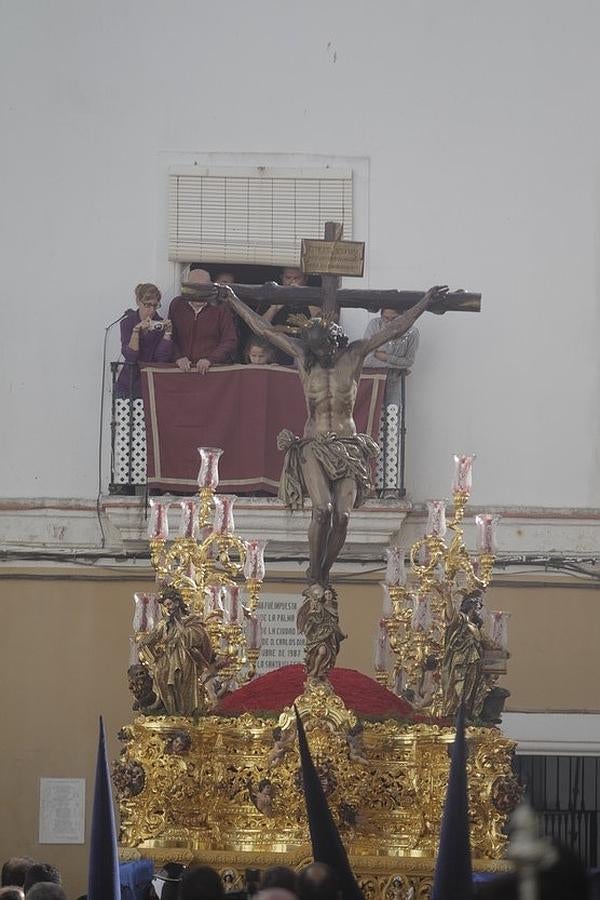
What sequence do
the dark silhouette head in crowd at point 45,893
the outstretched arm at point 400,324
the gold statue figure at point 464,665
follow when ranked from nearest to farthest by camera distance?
the dark silhouette head in crowd at point 45,893 < the gold statue figure at point 464,665 < the outstretched arm at point 400,324

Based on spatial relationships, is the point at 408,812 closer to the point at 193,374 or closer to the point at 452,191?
the point at 193,374

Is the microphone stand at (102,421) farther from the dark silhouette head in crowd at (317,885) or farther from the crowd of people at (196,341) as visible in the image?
the dark silhouette head in crowd at (317,885)

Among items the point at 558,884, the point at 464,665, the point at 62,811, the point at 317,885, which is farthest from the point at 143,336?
the point at 558,884

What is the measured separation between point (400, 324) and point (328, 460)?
31.2 inches

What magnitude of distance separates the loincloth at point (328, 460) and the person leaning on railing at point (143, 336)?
4.75m

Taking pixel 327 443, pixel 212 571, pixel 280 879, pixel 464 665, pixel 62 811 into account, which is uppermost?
pixel 327 443

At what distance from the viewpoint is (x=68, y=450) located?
44.1 feet

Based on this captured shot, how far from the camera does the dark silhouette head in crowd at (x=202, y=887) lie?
454 cm

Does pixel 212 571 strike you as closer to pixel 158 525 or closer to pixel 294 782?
pixel 158 525

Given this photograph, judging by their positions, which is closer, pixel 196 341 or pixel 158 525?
pixel 158 525

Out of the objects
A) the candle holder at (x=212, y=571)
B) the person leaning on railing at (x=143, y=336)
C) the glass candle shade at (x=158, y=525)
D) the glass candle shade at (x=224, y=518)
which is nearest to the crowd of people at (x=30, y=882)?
the candle holder at (x=212, y=571)

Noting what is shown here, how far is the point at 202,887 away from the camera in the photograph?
4.62 metres

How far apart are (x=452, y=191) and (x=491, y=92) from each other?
0.80m

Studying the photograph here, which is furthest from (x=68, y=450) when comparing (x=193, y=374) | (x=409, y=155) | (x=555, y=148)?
(x=555, y=148)
